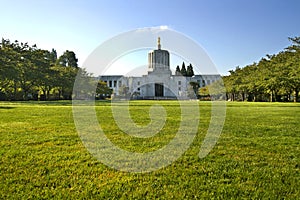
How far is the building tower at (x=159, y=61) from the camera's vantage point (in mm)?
77688

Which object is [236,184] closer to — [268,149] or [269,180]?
[269,180]

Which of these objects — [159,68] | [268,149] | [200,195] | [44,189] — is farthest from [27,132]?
[159,68]

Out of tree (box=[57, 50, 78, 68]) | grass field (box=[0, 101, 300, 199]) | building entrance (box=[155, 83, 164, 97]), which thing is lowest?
grass field (box=[0, 101, 300, 199])

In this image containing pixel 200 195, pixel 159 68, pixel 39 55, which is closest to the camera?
pixel 200 195

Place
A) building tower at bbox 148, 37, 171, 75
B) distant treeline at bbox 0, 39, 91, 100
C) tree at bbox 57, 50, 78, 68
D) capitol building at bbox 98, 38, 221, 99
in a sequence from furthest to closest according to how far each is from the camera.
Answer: capitol building at bbox 98, 38, 221, 99 < building tower at bbox 148, 37, 171, 75 < tree at bbox 57, 50, 78, 68 < distant treeline at bbox 0, 39, 91, 100

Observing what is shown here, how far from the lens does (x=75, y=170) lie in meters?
3.86

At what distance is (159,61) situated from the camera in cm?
7831

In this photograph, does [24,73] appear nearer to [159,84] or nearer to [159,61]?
[159,61]

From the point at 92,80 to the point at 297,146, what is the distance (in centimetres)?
4874

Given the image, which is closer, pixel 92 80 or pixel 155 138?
pixel 155 138

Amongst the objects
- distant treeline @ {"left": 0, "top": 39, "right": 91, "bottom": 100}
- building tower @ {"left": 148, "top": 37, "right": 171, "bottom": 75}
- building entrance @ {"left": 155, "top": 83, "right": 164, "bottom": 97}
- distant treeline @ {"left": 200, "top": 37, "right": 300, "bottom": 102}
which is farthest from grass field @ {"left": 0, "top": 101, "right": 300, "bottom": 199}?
building entrance @ {"left": 155, "top": 83, "right": 164, "bottom": 97}

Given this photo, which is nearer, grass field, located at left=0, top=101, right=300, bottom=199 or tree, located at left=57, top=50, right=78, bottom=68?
grass field, located at left=0, top=101, right=300, bottom=199

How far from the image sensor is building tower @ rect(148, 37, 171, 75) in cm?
7769

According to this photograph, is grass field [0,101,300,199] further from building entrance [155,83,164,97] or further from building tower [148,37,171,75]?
building entrance [155,83,164,97]
